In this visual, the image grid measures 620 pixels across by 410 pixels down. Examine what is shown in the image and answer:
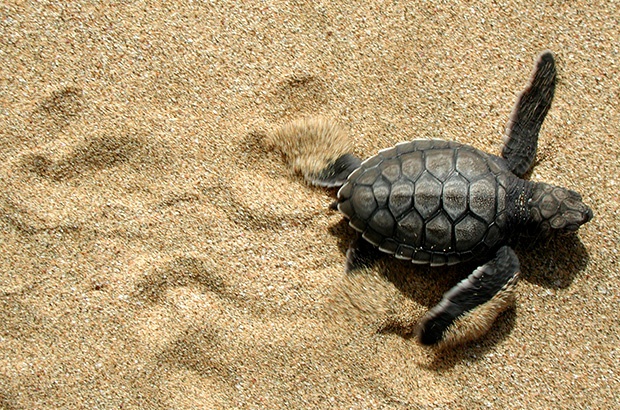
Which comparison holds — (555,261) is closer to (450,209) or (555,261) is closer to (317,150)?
(450,209)

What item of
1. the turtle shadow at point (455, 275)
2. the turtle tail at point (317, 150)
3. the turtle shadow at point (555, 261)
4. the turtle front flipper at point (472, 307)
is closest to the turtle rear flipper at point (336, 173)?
the turtle tail at point (317, 150)

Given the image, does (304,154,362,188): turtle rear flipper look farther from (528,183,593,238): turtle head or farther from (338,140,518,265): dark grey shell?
(528,183,593,238): turtle head

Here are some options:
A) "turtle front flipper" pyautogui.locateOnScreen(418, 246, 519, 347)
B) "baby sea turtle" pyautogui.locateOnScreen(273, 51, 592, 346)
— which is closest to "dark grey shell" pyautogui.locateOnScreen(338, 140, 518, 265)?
"baby sea turtle" pyautogui.locateOnScreen(273, 51, 592, 346)

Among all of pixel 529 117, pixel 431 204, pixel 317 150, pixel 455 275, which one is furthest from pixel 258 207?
pixel 529 117

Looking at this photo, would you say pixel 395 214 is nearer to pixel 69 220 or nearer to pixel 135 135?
pixel 135 135

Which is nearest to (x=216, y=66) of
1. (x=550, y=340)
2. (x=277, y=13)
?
(x=277, y=13)

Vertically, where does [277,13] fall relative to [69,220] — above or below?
above

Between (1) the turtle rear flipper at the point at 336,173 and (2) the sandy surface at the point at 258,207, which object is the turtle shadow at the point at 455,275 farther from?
(1) the turtle rear flipper at the point at 336,173
